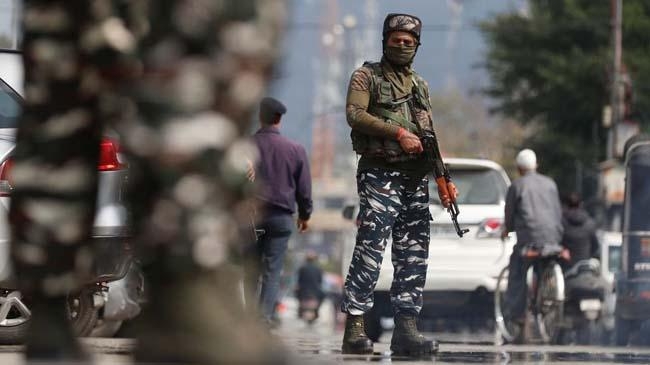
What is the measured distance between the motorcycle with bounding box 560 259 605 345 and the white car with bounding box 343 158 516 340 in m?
0.92

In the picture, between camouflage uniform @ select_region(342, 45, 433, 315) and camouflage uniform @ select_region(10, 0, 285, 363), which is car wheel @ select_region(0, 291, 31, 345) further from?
camouflage uniform @ select_region(10, 0, 285, 363)

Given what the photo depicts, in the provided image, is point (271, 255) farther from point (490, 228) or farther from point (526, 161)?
point (490, 228)

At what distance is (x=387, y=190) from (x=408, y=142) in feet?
1.06

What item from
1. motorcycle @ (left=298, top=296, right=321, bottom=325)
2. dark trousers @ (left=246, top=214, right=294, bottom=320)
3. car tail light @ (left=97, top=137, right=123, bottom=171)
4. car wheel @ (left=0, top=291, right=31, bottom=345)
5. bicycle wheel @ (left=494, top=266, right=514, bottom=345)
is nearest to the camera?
car tail light @ (left=97, top=137, right=123, bottom=171)

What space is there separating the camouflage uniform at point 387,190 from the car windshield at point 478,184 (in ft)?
24.6

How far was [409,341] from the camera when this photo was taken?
9000 millimetres

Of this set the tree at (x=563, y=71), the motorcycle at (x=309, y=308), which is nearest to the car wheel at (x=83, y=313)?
the tree at (x=563, y=71)

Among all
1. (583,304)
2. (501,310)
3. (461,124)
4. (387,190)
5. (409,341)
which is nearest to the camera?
(387,190)

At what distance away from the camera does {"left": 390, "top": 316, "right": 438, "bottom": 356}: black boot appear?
8.90 meters

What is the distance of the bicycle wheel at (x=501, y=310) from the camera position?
1580 centimetres

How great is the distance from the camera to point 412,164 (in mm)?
8922

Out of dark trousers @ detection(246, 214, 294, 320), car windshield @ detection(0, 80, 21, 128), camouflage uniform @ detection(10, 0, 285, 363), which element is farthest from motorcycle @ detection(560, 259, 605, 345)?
camouflage uniform @ detection(10, 0, 285, 363)


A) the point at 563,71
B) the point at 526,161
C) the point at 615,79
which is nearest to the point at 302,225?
the point at 526,161

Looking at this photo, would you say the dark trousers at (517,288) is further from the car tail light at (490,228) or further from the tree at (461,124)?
the tree at (461,124)
